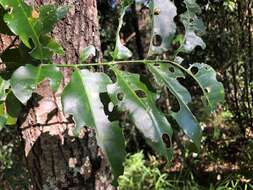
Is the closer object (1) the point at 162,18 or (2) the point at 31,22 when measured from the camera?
(2) the point at 31,22

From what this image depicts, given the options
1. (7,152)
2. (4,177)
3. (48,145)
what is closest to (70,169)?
(48,145)

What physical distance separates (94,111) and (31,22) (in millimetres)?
334

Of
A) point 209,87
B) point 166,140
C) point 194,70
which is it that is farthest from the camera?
point 194,70

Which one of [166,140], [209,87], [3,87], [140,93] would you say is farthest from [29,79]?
[209,87]

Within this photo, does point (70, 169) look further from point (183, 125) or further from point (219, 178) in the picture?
point (219, 178)

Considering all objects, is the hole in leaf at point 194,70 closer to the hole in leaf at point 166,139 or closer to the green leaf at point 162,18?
the green leaf at point 162,18

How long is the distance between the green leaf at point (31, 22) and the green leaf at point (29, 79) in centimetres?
4

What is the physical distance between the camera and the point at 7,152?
16.3ft

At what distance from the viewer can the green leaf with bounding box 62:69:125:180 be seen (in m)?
1.62

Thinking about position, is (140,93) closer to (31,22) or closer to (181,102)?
(181,102)

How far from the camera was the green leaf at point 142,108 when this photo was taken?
1645 millimetres

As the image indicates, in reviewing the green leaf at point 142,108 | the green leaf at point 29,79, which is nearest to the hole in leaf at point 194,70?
the green leaf at point 142,108

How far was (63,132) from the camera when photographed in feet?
6.82

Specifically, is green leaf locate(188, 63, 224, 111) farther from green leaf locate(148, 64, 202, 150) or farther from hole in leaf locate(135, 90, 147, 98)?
hole in leaf locate(135, 90, 147, 98)
